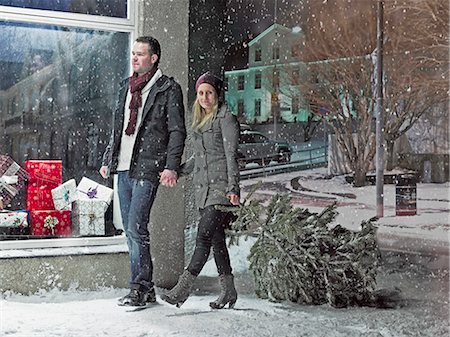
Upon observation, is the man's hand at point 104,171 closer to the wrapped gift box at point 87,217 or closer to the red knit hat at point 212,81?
the wrapped gift box at point 87,217

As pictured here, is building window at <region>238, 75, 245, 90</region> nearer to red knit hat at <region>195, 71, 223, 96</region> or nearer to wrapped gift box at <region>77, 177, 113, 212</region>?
red knit hat at <region>195, 71, 223, 96</region>

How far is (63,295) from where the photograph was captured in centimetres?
488

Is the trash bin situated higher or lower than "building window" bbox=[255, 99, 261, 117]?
lower

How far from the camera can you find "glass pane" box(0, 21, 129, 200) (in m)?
4.94

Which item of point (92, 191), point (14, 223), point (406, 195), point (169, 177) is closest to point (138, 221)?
point (169, 177)

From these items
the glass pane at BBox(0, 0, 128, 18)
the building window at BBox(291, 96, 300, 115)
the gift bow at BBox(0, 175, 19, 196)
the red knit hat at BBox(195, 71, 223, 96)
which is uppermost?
the glass pane at BBox(0, 0, 128, 18)

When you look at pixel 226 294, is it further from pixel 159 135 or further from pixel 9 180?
pixel 9 180

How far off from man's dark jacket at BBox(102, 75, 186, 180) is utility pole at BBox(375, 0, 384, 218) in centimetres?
109

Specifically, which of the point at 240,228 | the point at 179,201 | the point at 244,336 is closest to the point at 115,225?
the point at 179,201

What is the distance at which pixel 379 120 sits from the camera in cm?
455

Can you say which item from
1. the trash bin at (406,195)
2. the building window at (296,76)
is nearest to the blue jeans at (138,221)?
the building window at (296,76)

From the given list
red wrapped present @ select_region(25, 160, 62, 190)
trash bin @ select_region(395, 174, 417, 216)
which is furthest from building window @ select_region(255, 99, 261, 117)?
red wrapped present @ select_region(25, 160, 62, 190)

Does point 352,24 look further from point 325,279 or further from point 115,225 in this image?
point 115,225

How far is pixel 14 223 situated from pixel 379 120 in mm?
2247
